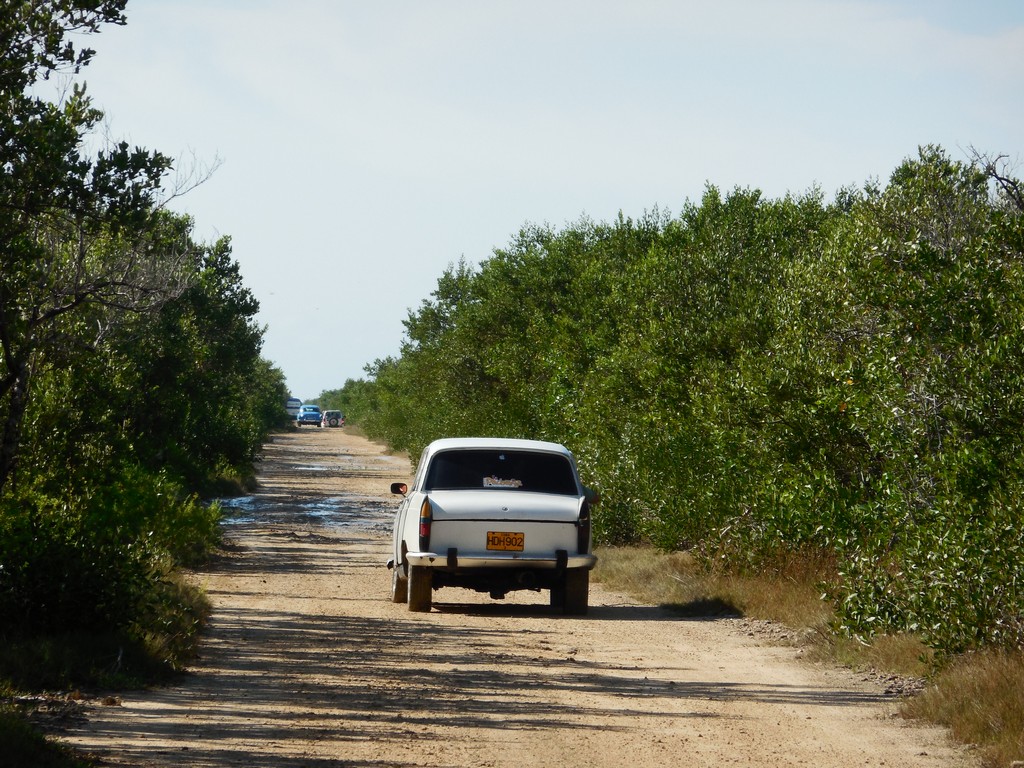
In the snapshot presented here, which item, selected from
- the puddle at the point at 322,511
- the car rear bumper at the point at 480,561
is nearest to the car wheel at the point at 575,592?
the car rear bumper at the point at 480,561

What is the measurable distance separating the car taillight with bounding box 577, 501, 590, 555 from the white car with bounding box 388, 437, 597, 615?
0.4 inches

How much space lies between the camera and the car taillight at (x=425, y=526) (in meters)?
14.6

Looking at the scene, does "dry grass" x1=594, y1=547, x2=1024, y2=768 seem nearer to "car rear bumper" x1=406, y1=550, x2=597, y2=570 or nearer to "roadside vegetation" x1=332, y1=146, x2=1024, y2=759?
"roadside vegetation" x1=332, y1=146, x2=1024, y2=759

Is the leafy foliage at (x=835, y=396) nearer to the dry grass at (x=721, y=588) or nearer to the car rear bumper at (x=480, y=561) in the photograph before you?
the dry grass at (x=721, y=588)

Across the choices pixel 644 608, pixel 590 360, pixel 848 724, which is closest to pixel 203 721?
pixel 848 724

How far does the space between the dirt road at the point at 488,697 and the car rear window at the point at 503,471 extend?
148 centimetres

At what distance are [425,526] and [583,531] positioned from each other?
69.1 inches

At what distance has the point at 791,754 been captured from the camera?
8047 mm

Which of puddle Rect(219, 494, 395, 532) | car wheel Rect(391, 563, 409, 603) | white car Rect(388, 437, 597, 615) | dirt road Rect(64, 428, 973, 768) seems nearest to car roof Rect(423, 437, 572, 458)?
white car Rect(388, 437, 597, 615)

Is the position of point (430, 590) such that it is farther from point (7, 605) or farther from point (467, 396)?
point (467, 396)

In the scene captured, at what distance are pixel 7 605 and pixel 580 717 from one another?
4.46 m

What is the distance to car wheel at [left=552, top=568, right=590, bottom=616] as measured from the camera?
15102 mm

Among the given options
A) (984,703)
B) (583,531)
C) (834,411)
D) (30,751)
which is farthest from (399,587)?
(30,751)

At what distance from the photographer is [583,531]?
1496 centimetres
